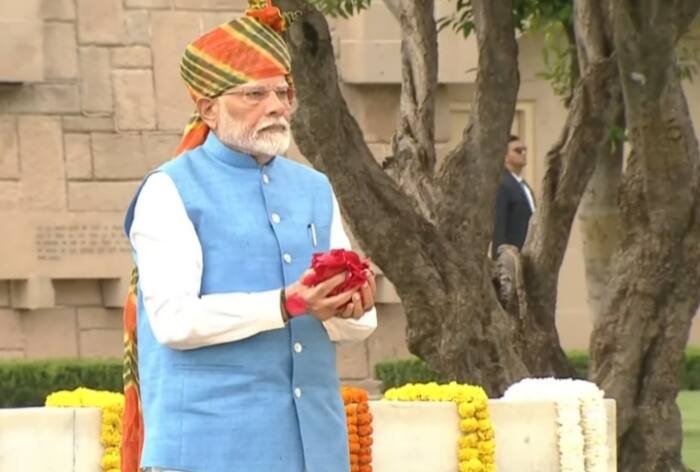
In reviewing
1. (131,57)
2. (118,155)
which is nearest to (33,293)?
(118,155)

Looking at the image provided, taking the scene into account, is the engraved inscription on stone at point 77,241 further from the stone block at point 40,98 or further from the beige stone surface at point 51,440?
the beige stone surface at point 51,440

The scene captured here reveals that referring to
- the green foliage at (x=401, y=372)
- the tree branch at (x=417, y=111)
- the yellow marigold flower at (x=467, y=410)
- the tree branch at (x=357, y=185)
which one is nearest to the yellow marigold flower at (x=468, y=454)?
the yellow marigold flower at (x=467, y=410)

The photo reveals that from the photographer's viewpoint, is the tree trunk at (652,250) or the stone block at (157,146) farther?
the stone block at (157,146)

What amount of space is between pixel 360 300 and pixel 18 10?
13.6 metres

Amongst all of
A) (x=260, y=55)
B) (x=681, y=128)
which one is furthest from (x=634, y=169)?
(x=260, y=55)

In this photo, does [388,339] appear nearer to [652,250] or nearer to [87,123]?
[87,123]

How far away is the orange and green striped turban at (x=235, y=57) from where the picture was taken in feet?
16.6

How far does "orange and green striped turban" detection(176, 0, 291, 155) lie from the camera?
507cm

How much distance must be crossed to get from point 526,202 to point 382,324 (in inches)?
155

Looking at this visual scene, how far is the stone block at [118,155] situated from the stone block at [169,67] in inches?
10.8

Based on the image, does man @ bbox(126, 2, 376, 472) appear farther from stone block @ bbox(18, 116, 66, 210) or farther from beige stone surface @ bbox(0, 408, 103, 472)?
stone block @ bbox(18, 116, 66, 210)

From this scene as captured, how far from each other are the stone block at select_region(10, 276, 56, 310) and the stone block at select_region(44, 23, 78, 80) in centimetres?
164

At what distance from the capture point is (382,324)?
18969mm

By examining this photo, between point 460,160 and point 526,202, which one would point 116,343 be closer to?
point 526,202
